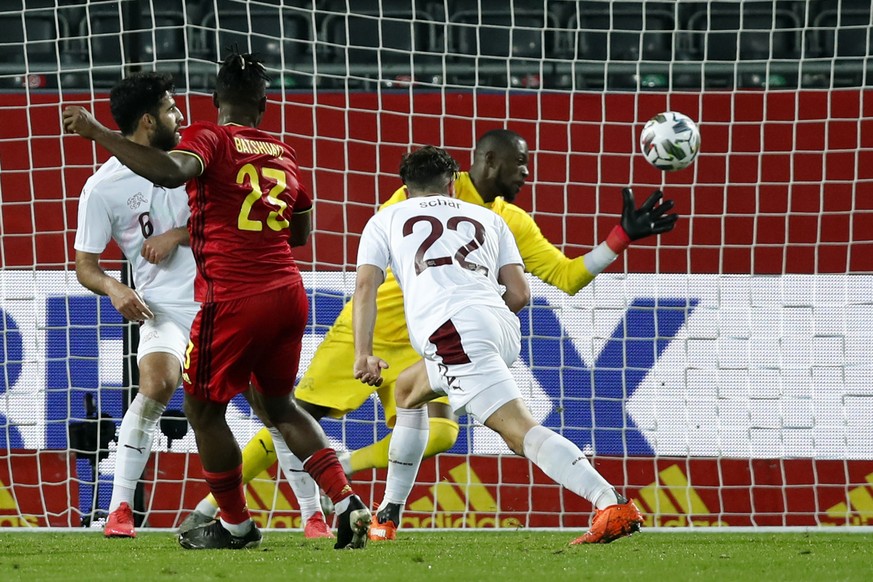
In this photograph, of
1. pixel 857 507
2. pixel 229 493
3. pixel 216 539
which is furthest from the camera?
pixel 857 507

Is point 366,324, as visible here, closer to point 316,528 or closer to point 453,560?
point 453,560

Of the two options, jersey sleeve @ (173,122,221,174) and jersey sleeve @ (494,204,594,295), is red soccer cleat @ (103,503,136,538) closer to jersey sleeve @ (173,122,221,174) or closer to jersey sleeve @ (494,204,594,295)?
jersey sleeve @ (173,122,221,174)

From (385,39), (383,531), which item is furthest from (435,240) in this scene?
(385,39)

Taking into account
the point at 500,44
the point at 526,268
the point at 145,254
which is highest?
the point at 500,44

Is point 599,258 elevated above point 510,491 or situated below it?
above

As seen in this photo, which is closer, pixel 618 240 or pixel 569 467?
pixel 569 467

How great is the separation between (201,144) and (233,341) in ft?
2.16

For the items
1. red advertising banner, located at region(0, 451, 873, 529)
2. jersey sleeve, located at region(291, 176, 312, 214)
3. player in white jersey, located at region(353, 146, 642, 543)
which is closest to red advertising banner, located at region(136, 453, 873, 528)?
red advertising banner, located at region(0, 451, 873, 529)

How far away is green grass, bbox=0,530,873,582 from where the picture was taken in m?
3.71

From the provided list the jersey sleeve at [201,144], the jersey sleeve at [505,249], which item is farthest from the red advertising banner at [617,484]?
the jersey sleeve at [201,144]

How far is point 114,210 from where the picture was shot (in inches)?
209

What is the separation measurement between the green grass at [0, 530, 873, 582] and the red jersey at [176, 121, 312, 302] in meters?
0.91

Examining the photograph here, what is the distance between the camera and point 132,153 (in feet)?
13.1

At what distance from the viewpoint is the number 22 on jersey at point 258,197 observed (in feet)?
14.3
